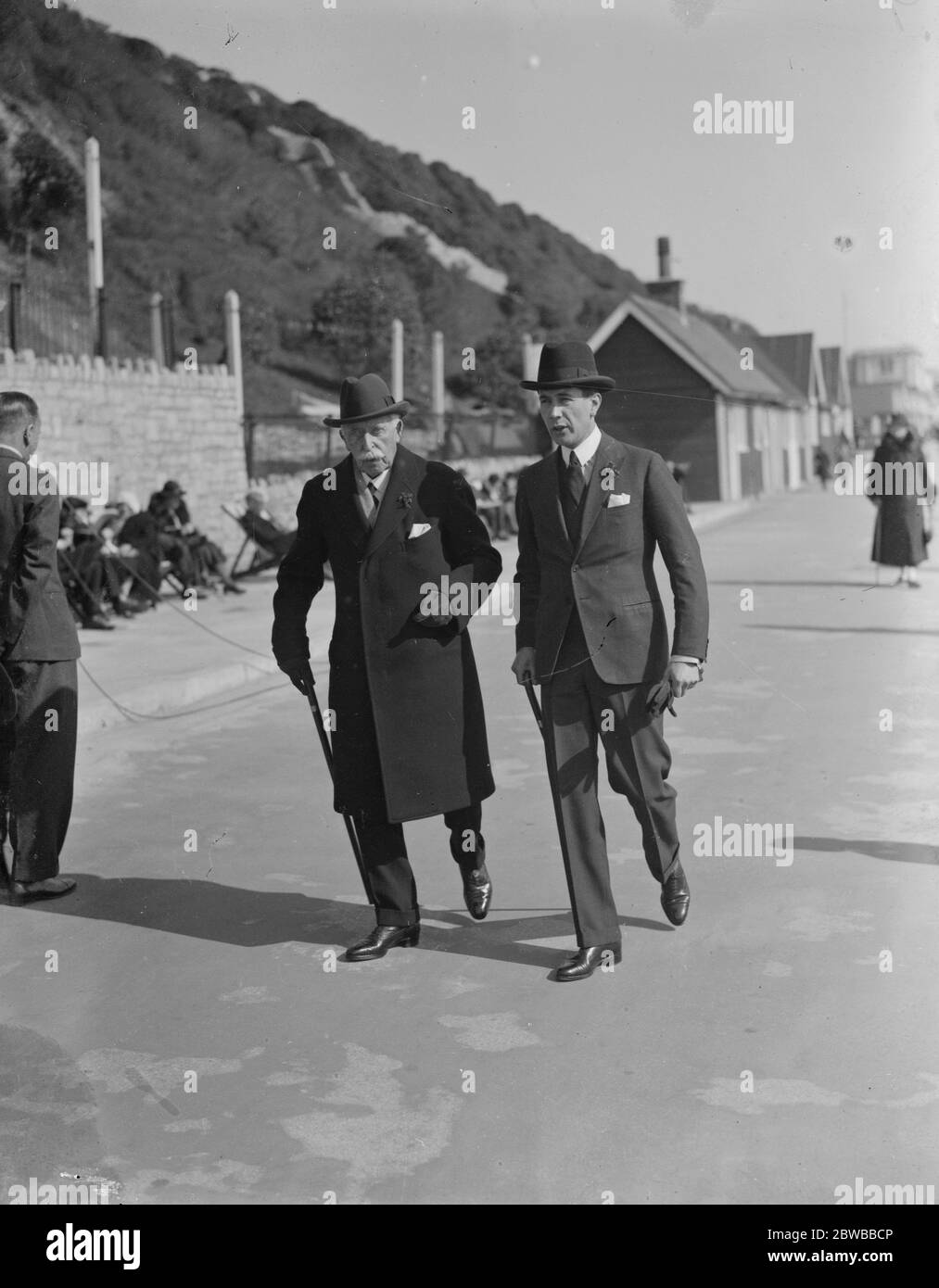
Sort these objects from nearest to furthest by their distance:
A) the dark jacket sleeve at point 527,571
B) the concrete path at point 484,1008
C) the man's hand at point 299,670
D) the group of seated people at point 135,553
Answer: the concrete path at point 484,1008 → the dark jacket sleeve at point 527,571 → the man's hand at point 299,670 → the group of seated people at point 135,553

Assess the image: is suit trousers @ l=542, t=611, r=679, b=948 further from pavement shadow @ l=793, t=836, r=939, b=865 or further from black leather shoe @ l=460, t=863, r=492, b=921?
pavement shadow @ l=793, t=836, r=939, b=865

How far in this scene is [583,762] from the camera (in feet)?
16.4

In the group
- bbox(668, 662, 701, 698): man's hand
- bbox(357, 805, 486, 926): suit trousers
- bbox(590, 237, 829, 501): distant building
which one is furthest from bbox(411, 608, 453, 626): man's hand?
bbox(590, 237, 829, 501): distant building

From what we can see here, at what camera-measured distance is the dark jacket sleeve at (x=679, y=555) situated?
4.89 metres

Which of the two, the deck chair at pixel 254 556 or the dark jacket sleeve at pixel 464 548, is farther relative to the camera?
the deck chair at pixel 254 556

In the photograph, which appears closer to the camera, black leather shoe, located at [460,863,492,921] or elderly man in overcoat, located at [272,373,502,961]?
elderly man in overcoat, located at [272,373,502,961]

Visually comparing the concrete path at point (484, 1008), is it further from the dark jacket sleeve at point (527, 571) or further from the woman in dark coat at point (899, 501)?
the woman in dark coat at point (899, 501)

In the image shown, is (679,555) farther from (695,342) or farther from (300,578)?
(695,342)

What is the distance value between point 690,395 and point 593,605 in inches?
1447

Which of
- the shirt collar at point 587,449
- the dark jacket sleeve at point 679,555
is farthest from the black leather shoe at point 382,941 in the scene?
the shirt collar at point 587,449

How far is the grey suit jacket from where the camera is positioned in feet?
16.0

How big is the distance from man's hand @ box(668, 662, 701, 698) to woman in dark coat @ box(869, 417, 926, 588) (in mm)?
11312
